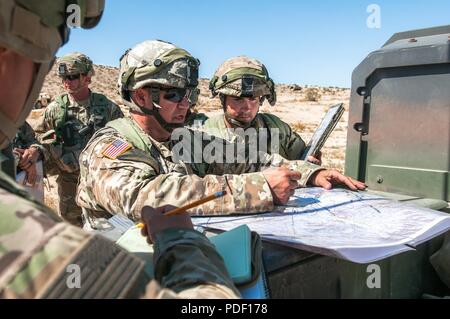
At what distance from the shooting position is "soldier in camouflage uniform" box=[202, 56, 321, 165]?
3.67 m

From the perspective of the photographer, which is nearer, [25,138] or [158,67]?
[158,67]

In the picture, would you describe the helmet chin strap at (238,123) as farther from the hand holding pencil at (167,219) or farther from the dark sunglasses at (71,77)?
the dark sunglasses at (71,77)

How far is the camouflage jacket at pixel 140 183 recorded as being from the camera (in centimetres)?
206

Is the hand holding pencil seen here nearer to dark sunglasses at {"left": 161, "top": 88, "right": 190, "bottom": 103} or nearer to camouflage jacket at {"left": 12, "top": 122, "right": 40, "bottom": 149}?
dark sunglasses at {"left": 161, "top": 88, "right": 190, "bottom": 103}

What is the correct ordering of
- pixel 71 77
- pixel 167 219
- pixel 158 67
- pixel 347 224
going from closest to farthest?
1. pixel 167 219
2. pixel 347 224
3. pixel 158 67
4. pixel 71 77

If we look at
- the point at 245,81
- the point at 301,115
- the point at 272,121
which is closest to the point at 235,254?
the point at 245,81

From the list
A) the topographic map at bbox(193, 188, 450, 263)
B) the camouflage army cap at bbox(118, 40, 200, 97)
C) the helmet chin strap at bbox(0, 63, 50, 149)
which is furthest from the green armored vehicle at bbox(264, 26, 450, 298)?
the helmet chin strap at bbox(0, 63, 50, 149)

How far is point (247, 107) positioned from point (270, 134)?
0.29 meters

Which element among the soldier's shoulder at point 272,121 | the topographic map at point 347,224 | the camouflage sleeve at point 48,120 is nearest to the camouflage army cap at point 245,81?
the soldier's shoulder at point 272,121

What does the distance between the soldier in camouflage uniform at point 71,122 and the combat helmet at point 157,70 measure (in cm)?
311

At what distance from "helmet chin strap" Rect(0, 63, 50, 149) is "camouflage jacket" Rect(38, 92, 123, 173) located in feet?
14.9

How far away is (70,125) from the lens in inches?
221

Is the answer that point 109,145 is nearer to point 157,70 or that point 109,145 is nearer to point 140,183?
point 140,183

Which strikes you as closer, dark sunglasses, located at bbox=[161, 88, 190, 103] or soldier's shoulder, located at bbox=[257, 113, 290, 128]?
dark sunglasses, located at bbox=[161, 88, 190, 103]
